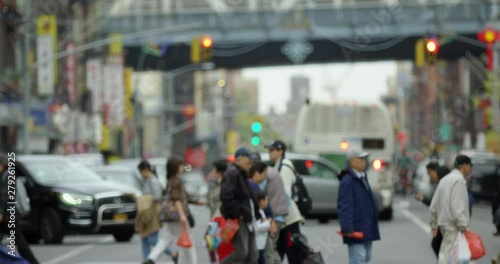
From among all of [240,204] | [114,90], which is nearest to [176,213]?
[240,204]

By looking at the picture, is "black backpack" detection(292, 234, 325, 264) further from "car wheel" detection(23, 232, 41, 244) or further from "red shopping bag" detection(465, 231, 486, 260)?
"car wheel" detection(23, 232, 41, 244)

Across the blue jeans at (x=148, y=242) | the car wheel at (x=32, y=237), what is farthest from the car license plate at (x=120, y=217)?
the blue jeans at (x=148, y=242)

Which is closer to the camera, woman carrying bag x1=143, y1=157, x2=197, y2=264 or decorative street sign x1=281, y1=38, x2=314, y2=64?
woman carrying bag x1=143, y1=157, x2=197, y2=264

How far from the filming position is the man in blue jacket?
52.3ft

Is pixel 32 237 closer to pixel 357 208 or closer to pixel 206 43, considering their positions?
pixel 357 208

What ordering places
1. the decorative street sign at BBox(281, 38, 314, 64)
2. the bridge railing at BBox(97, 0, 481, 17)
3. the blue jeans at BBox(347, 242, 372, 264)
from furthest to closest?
the bridge railing at BBox(97, 0, 481, 17) → the decorative street sign at BBox(281, 38, 314, 64) → the blue jeans at BBox(347, 242, 372, 264)

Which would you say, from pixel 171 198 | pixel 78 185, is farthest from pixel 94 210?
pixel 171 198

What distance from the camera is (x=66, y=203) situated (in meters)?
28.2

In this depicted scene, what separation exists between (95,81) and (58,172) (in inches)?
1889

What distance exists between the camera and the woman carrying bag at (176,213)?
1880 centimetres

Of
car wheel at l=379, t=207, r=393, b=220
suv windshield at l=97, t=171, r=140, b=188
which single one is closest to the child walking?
suv windshield at l=97, t=171, r=140, b=188

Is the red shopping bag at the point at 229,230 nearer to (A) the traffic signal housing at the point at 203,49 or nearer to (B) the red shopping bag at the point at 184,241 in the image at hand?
(B) the red shopping bag at the point at 184,241

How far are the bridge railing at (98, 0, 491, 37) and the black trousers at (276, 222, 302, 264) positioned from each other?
57.0m

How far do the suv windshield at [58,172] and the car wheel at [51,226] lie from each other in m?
0.69
